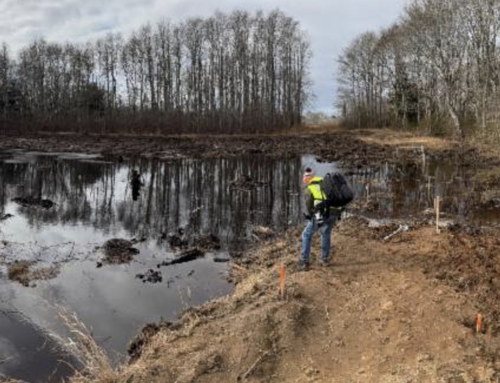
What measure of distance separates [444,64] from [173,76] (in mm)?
41177

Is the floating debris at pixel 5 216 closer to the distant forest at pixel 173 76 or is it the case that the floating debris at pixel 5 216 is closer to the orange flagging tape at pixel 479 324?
the orange flagging tape at pixel 479 324

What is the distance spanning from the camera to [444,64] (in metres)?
44.2

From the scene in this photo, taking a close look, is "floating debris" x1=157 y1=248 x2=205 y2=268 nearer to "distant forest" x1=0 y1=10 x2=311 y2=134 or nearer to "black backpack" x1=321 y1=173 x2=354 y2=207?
"black backpack" x1=321 y1=173 x2=354 y2=207

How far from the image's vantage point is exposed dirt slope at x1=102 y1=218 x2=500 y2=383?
7.02m

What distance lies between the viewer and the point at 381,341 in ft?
24.7

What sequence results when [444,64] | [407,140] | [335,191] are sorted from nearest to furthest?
[335,191]
[444,64]
[407,140]

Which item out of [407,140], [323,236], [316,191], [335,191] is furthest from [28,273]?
[407,140]

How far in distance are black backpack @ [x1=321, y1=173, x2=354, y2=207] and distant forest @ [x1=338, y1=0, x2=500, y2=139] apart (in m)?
18.9

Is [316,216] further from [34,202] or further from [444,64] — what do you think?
[444,64]

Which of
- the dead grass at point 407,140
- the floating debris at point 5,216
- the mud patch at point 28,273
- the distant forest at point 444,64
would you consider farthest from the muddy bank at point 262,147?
the mud patch at point 28,273

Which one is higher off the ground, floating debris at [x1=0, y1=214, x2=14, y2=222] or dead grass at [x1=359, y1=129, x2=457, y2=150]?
dead grass at [x1=359, y1=129, x2=457, y2=150]

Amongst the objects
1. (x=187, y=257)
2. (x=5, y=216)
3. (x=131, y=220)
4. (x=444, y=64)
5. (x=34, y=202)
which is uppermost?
(x=444, y=64)

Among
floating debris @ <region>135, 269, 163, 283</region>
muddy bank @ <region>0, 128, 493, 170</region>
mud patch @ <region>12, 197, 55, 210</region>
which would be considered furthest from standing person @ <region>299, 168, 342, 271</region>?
muddy bank @ <region>0, 128, 493, 170</region>

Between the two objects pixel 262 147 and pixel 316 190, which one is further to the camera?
pixel 262 147
